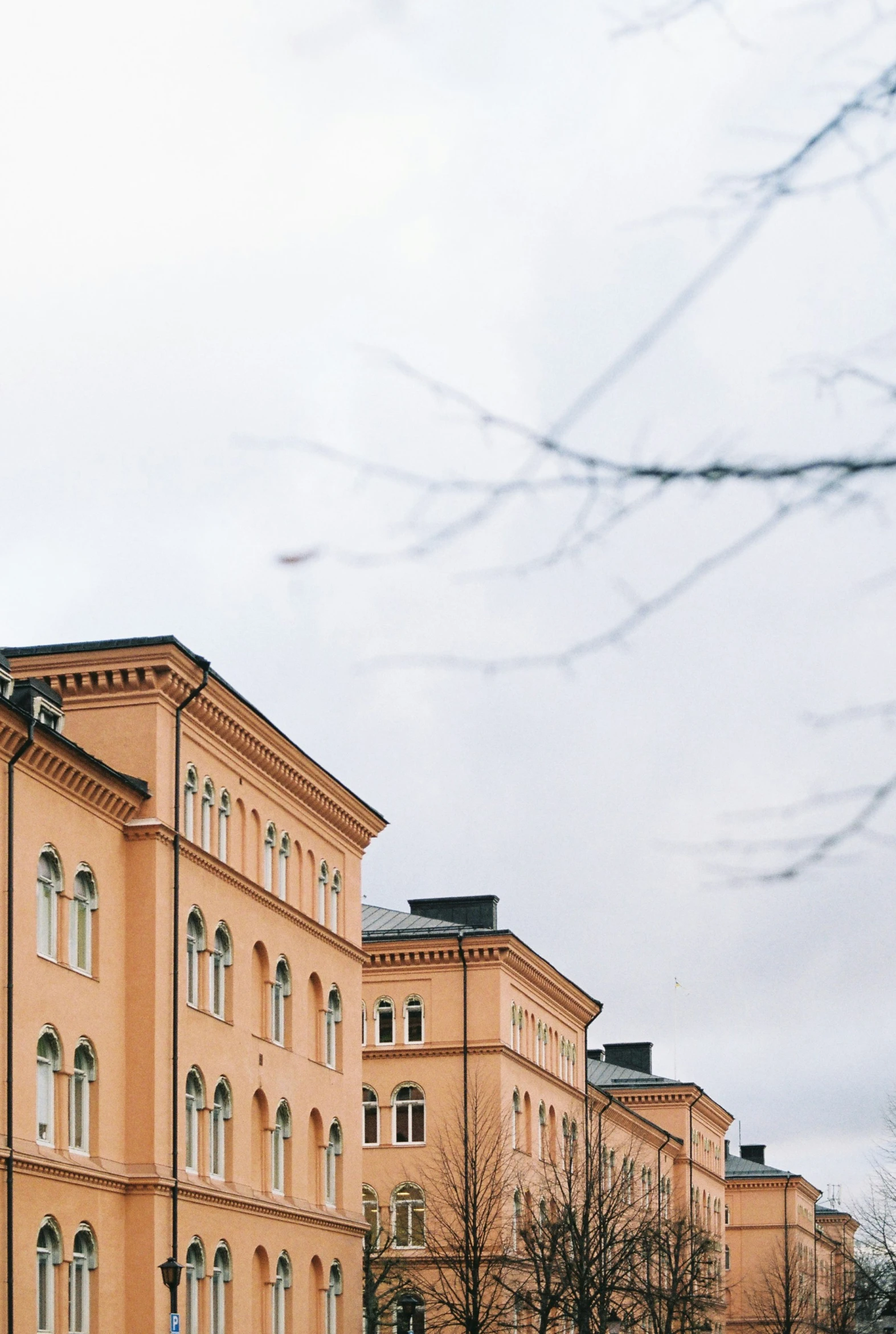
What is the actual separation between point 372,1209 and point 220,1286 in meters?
21.1

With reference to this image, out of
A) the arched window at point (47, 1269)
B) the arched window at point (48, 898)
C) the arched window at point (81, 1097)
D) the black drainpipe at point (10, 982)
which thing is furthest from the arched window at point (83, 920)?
the arched window at point (47, 1269)

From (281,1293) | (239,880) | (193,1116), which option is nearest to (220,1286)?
(193,1116)

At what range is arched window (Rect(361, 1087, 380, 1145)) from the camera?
2313 inches

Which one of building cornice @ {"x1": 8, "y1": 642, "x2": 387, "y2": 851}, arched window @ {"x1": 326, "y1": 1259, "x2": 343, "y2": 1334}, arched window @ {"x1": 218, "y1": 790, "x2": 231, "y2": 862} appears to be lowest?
arched window @ {"x1": 326, "y1": 1259, "x2": 343, "y2": 1334}

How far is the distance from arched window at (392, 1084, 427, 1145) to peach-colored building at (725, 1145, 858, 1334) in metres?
50.8

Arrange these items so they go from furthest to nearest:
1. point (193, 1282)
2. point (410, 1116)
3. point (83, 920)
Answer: point (410, 1116) → point (193, 1282) → point (83, 920)

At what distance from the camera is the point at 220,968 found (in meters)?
39.2

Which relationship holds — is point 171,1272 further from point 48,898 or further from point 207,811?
point 207,811

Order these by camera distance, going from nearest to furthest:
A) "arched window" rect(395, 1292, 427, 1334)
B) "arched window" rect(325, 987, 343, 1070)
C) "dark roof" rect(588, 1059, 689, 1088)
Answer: "arched window" rect(325, 987, 343, 1070) → "arched window" rect(395, 1292, 427, 1334) → "dark roof" rect(588, 1059, 689, 1088)

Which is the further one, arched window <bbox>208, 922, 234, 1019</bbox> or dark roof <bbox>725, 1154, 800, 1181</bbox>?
dark roof <bbox>725, 1154, 800, 1181</bbox>

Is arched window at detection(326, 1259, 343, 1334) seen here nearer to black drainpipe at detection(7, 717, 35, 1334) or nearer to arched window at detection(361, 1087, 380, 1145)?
arched window at detection(361, 1087, 380, 1145)

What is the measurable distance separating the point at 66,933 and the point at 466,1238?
2414 centimetres

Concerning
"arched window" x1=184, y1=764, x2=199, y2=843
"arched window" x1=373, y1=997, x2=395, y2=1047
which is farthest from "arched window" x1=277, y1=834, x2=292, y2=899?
"arched window" x1=373, y1=997, x2=395, y2=1047

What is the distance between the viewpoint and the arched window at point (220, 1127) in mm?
38219
